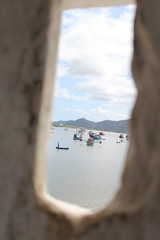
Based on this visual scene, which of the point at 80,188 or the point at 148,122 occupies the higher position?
the point at 148,122

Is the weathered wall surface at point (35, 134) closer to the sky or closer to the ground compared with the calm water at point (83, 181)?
closer to the sky

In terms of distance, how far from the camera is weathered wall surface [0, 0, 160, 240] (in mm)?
977

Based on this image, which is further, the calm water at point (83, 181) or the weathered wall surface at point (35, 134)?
the calm water at point (83, 181)

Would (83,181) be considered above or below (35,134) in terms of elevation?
below

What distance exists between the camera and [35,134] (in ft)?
3.79

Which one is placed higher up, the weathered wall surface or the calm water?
the weathered wall surface

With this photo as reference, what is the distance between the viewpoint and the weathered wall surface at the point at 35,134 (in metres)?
0.98

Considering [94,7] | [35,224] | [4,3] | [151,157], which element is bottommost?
[35,224]

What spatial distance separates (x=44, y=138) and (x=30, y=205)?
31cm

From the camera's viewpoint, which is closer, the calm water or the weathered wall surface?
the weathered wall surface

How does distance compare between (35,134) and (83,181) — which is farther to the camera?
(83,181)

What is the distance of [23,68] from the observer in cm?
121

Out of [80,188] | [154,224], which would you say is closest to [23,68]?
[154,224]

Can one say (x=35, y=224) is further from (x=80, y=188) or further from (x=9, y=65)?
(x=80, y=188)
